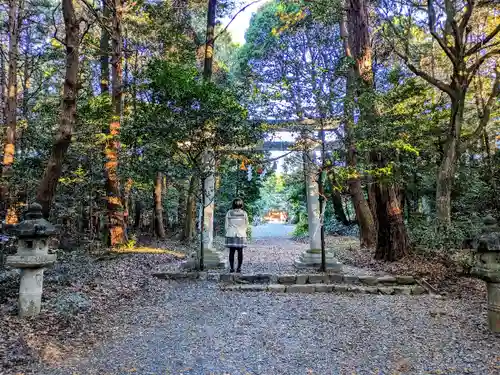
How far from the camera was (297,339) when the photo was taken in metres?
3.56

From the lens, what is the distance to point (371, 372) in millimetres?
2834

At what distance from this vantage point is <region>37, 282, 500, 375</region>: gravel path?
2.90m

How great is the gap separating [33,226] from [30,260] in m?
0.36

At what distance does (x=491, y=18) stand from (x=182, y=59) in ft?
27.6

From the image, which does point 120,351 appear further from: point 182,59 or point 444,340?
point 182,59

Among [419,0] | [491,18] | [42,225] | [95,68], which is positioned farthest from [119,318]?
[491,18]

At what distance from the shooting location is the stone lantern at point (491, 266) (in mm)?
3600

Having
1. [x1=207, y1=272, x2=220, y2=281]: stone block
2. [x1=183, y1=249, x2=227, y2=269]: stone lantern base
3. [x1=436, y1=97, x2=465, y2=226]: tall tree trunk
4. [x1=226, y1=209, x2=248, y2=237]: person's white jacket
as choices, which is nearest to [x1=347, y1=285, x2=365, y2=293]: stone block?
[x1=226, y1=209, x2=248, y2=237]: person's white jacket

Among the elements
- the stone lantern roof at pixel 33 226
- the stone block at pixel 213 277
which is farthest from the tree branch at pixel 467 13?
the stone lantern roof at pixel 33 226

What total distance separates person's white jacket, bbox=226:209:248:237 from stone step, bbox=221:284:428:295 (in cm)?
110

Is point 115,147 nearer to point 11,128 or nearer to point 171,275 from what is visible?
point 11,128

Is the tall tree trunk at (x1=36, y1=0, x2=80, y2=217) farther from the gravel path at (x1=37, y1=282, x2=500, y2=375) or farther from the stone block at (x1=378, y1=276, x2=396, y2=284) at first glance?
the stone block at (x1=378, y1=276, x2=396, y2=284)

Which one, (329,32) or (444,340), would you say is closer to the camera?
(444,340)

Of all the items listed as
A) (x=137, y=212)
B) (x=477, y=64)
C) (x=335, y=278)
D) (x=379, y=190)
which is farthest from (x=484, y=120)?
(x=137, y=212)
